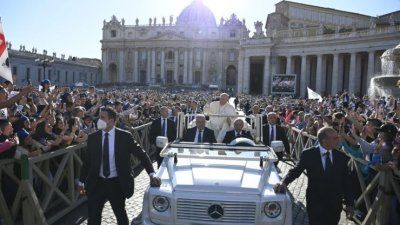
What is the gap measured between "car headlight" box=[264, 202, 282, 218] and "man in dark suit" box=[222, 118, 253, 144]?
376cm

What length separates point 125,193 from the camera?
20.9ft

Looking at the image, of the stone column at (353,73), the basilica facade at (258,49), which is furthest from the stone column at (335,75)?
the stone column at (353,73)

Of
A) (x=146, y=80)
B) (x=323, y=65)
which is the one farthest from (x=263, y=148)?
(x=146, y=80)

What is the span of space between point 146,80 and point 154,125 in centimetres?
10496

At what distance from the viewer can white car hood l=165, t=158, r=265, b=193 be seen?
5.69 metres

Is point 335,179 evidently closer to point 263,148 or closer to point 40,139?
point 263,148

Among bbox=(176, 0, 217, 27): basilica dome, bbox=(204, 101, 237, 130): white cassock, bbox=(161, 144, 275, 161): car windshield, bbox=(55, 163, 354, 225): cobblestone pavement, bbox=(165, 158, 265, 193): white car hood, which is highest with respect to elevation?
bbox=(176, 0, 217, 27): basilica dome

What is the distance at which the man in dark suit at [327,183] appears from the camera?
584cm

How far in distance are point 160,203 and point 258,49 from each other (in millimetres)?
57346

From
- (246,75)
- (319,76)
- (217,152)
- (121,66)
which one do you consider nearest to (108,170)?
(217,152)

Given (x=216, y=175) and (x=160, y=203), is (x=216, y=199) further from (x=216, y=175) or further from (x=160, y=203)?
(x=160, y=203)

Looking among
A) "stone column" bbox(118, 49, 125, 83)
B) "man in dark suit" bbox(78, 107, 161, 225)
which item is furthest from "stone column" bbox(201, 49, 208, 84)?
"man in dark suit" bbox(78, 107, 161, 225)

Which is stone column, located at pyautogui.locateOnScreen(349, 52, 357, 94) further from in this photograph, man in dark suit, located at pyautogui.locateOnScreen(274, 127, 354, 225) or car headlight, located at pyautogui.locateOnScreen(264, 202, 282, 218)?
car headlight, located at pyautogui.locateOnScreen(264, 202, 282, 218)

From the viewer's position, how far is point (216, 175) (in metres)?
6.05
